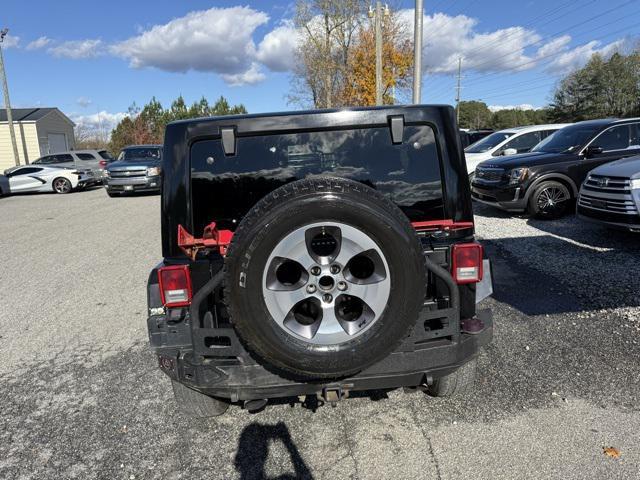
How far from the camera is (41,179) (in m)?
18.8

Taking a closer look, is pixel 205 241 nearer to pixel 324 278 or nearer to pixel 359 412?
pixel 324 278

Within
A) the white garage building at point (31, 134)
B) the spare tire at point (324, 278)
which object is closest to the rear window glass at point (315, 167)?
the spare tire at point (324, 278)

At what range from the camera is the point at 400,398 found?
126 inches

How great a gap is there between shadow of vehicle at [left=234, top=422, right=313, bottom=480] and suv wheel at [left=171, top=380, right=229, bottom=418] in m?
0.24

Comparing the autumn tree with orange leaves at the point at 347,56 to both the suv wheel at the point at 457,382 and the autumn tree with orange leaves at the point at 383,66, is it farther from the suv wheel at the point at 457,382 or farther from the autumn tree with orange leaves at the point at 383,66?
the suv wheel at the point at 457,382

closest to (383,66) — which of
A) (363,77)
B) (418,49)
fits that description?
(363,77)

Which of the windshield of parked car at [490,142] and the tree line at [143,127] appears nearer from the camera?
the windshield of parked car at [490,142]

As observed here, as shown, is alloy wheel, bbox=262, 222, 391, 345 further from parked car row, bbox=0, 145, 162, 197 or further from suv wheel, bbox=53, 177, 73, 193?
suv wheel, bbox=53, 177, 73, 193

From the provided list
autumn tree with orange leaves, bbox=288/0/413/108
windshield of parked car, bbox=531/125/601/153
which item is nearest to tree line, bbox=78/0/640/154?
autumn tree with orange leaves, bbox=288/0/413/108

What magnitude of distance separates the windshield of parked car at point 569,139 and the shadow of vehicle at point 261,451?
27.8ft

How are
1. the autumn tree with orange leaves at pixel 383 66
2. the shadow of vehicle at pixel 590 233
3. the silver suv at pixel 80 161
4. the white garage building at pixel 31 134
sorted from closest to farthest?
the shadow of vehicle at pixel 590 233 < the silver suv at pixel 80 161 < the autumn tree with orange leaves at pixel 383 66 < the white garage building at pixel 31 134

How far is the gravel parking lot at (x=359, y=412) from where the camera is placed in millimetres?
2590

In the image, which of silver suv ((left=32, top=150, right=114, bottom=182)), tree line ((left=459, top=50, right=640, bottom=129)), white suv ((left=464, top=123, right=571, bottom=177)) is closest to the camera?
white suv ((left=464, top=123, right=571, bottom=177))

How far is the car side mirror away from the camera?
8.75m
